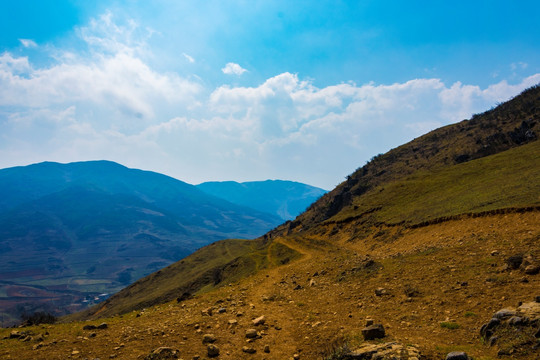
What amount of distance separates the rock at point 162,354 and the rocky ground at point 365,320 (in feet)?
0.14

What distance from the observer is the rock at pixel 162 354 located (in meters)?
13.0

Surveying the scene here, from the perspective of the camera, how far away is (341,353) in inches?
443

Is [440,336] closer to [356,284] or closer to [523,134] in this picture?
[356,284]

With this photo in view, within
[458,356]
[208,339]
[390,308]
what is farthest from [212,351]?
[390,308]

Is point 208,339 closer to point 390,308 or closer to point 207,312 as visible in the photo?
point 207,312

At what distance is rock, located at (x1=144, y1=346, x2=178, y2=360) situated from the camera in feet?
42.5

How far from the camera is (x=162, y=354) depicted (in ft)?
43.0

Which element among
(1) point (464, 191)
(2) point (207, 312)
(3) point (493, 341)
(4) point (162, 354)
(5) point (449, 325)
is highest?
(1) point (464, 191)

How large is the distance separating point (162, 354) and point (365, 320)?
10010 millimetres

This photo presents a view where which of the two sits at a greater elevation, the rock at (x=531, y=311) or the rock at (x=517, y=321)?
the rock at (x=531, y=311)

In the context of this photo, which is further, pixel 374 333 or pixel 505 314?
pixel 374 333

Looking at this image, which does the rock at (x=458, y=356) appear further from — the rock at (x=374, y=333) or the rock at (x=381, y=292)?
the rock at (x=381, y=292)

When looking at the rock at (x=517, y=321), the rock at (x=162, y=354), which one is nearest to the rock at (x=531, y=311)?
the rock at (x=517, y=321)

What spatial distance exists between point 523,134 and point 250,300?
7647cm
